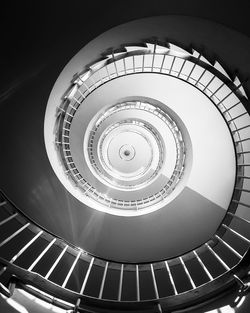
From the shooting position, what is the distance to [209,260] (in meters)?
6.41

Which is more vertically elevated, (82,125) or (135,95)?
(135,95)

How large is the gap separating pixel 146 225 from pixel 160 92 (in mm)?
3435

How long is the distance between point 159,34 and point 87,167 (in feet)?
14.6

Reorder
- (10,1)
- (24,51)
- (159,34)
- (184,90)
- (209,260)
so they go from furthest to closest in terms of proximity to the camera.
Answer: (209,260) → (184,90) → (159,34) → (24,51) → (10,1)

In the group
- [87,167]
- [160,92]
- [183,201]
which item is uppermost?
[160,92]

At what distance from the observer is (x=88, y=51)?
3.96 m

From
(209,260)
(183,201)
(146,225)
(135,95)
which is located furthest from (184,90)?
(209,260)

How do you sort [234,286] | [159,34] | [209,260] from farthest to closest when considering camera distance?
1. [209,260]
2. [159,34]
3. [234,286]

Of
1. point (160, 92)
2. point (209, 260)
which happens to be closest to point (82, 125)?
point (160, 92)

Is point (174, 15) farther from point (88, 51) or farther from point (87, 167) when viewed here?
point (87, 167)

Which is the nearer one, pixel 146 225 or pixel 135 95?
pixel 146 225

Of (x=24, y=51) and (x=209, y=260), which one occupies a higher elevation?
(x=24, y=51)

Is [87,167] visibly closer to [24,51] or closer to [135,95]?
[135,95]

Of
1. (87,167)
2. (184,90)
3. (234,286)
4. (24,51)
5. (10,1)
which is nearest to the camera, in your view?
(234,286)
